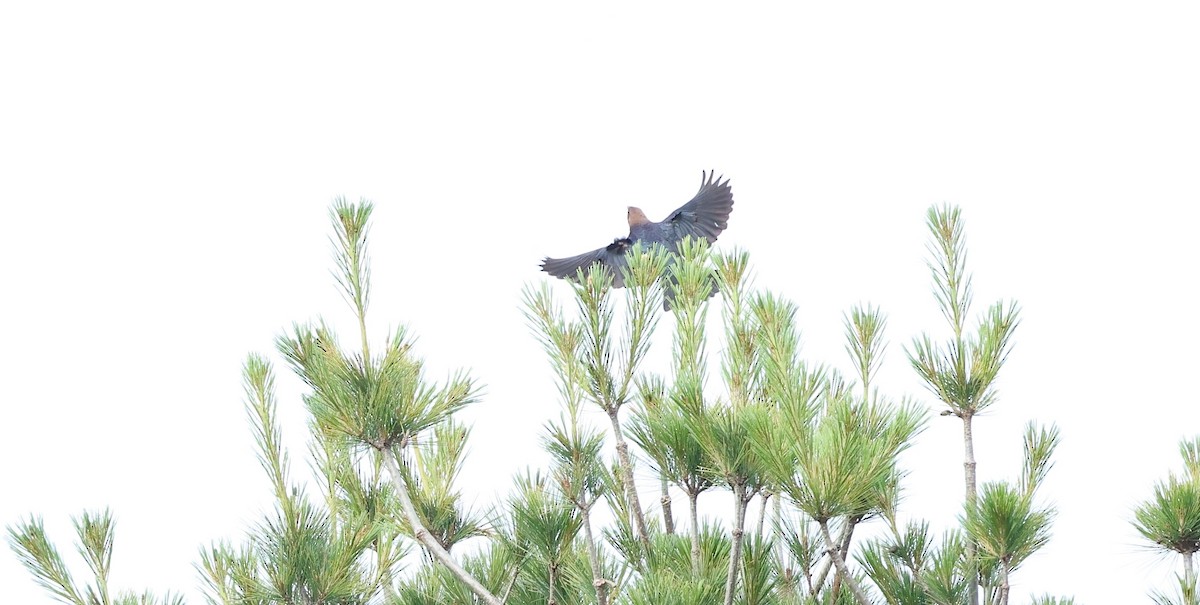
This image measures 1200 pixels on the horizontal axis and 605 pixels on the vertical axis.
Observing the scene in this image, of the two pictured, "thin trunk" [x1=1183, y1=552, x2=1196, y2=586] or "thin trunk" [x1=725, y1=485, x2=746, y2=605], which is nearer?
"thin trunk" [x1=725, y1=485, x2=746, y2=605]

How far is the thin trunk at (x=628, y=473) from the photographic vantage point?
3.23 meters

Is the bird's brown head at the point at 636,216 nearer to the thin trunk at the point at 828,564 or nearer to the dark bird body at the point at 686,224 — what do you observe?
the dark bird body at the point at 686,224

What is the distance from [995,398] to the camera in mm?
3645

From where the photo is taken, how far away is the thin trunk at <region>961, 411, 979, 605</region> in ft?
11.3

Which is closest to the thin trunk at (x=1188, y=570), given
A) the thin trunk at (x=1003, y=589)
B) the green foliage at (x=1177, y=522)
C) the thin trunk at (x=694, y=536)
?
the green foliage at (x=1177, y=522)

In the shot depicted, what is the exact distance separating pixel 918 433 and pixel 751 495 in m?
0.55

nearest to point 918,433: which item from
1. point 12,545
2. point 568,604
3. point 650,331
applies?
point 650,331

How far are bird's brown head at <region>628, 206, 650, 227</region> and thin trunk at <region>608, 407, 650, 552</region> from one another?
288cm

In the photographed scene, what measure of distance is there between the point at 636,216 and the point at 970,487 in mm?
3001

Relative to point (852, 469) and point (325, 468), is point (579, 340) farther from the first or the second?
point (325, 468)

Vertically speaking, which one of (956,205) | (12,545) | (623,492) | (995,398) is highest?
(956,205)

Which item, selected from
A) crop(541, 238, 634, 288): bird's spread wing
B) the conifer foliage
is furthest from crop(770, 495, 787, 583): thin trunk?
crop(541, 238, 634, 288): bird's spread wing

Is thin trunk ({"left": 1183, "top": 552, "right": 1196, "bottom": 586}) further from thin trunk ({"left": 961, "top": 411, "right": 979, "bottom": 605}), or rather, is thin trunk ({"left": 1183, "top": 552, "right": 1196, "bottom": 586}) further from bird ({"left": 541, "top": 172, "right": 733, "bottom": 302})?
bird ({"left": 541, "top": 172, "right": 733, "bottom": 302})

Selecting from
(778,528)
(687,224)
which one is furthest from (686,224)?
(778,528)
